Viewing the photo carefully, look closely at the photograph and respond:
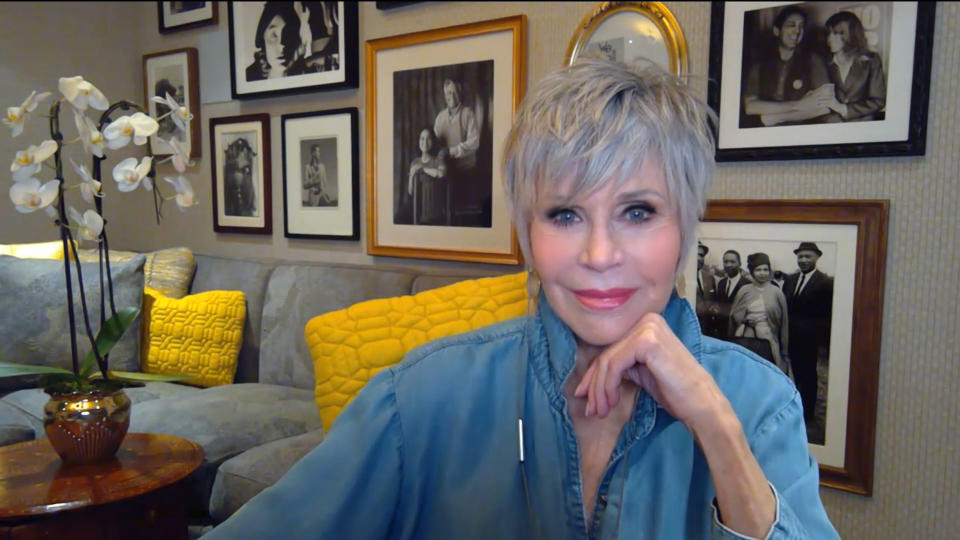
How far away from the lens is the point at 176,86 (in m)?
2.70

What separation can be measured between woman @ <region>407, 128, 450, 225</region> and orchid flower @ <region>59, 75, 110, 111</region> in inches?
44.2

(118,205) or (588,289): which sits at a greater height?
(118,205)

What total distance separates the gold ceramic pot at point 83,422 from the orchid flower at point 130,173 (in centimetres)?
47

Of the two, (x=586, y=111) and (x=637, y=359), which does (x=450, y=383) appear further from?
(x=586, y=111)


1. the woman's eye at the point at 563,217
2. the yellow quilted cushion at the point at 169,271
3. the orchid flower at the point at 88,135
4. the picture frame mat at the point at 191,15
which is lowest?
the yellow quilted cushion at the point at 169,271

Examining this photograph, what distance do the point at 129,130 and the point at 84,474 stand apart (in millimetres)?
756

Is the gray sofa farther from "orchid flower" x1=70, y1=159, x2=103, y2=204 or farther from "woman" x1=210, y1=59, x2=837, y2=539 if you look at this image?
"woman" x1=210, y1=59, x2=837, y2=539

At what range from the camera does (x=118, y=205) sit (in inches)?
66.4

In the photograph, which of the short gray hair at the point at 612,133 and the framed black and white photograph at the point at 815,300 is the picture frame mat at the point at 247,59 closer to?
the framed black and white photograph at the point at 815,300

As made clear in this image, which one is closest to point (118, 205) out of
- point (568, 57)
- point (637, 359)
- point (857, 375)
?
point (568, 57)

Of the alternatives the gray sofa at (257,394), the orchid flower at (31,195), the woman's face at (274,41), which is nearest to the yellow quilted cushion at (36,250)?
the orchid flower at (31,195)

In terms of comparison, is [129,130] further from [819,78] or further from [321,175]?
[819,78]

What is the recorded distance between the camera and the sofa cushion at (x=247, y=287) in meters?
2.49

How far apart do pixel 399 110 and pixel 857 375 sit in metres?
1.67
